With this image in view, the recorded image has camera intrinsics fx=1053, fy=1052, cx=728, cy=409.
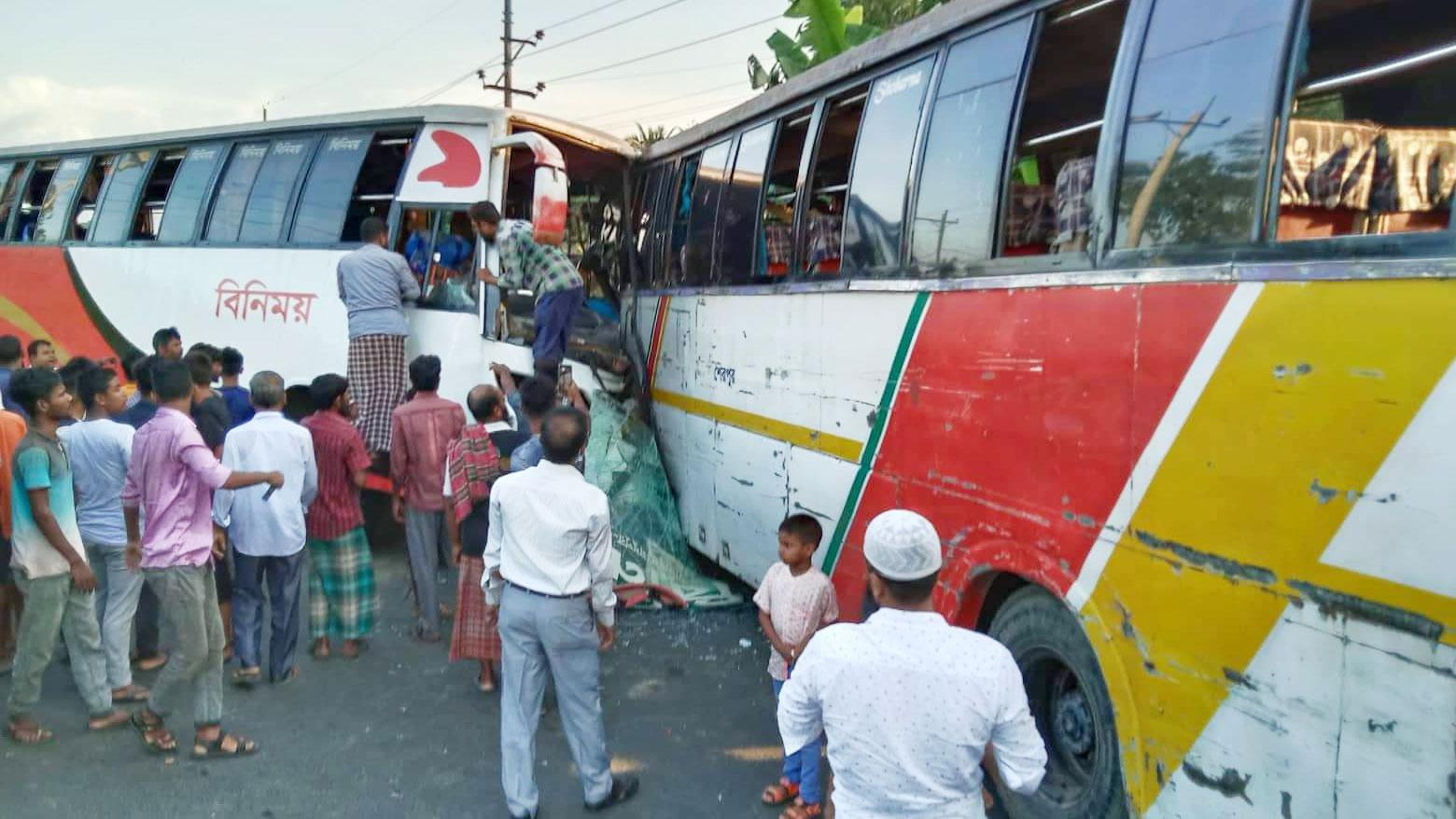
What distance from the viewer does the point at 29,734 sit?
16.5ft

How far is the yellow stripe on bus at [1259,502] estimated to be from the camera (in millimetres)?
2535

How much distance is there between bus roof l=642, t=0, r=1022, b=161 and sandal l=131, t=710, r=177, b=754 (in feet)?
15.4

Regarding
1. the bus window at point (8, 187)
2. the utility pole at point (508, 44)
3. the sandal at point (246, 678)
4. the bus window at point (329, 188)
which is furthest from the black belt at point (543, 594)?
the utility pole at point (508, 44)

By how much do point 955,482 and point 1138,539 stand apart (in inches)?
39.9

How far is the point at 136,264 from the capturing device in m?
11.0

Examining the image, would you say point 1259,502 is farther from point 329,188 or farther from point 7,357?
point 329,188

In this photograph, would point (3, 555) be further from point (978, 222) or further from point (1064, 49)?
point (1064, 49)

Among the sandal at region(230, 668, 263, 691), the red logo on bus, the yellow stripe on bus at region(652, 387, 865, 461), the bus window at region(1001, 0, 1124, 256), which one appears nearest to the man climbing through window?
the red logo on bus

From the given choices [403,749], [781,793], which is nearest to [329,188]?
[403,749]

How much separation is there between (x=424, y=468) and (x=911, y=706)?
4.86 meters

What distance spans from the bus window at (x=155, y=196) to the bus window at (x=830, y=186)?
27.4 ft

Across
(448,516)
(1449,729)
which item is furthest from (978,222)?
(448,516)

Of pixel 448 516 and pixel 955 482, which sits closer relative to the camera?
pixel 955 482

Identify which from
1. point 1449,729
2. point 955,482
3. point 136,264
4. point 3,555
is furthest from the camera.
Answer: point 136,264
